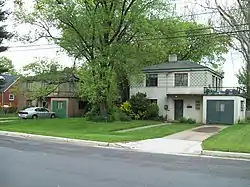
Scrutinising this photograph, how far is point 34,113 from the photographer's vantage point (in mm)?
44938

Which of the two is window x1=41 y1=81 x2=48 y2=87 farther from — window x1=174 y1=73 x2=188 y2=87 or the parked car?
window x1=174 y1=73 x2=188 y2=87

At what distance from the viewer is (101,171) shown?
33.8 feet

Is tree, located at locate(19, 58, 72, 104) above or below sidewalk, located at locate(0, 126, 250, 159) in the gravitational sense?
above

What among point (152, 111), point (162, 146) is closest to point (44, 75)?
point (152, 111)

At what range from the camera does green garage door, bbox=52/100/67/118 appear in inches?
1929

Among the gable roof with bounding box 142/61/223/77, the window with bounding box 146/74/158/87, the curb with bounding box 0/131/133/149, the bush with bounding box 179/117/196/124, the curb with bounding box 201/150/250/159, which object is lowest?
the curb with bounding box 0/131/133/149

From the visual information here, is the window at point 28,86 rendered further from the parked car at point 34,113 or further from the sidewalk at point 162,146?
the sidewalk at point 162,146

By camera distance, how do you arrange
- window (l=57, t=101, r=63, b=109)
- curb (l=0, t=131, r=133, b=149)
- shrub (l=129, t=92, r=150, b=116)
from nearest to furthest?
curb (l=0, t=131, r=133, b=149) → shrub (l=129, t=92, r=150, b=116) → window (l=57, t=101, r=63, b=109)

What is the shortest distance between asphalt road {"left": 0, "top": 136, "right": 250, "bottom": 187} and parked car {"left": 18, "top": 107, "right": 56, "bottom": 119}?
30.8 meters

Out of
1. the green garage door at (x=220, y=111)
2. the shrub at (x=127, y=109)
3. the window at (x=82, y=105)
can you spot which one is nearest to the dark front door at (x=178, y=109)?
the green garage door at (x=220, y=111)

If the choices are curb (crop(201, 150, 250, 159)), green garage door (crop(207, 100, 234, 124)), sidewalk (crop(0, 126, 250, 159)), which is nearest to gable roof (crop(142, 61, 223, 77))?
green garage door (crop(207, 100, 234, 124))

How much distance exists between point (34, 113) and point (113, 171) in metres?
36.0

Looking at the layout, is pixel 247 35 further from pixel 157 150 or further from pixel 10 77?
pixel 10 77

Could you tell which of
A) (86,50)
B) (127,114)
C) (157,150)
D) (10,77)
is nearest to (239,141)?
(157,150)
